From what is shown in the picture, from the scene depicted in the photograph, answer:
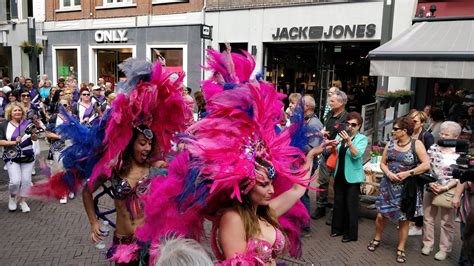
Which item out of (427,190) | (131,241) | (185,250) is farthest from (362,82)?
(185,250)

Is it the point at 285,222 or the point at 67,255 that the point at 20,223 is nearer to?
the point at 67,255

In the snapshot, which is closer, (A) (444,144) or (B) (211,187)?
(B) (211,187)

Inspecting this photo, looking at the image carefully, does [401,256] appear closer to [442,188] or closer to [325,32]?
[442,188]

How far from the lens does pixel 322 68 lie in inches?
534

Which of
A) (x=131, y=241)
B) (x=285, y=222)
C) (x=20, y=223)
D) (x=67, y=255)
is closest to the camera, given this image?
(x=285, y=222)

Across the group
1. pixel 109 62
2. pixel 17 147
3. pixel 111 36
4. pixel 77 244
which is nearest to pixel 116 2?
pixel 111 36

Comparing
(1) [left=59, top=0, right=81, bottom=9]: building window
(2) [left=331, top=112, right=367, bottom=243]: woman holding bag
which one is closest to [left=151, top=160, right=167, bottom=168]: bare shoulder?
(2) [left=331, top=112, right=367, bottom=243]: woman holding bag

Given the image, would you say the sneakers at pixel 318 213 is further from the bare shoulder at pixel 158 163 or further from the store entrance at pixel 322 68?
the store entrance at pixel 322 68

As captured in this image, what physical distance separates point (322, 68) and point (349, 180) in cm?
886

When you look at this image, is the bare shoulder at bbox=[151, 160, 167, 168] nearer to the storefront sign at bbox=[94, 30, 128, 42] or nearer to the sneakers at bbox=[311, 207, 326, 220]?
the sneakers at bbox=[311, 207, 326, 220]

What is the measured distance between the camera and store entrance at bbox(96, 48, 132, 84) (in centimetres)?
1811

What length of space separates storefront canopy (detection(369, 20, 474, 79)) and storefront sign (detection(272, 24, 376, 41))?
245 centimetres

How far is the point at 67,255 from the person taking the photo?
480 cm

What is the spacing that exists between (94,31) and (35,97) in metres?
7.57
